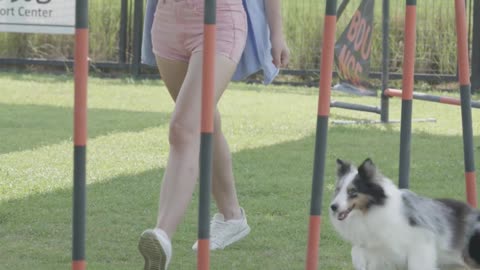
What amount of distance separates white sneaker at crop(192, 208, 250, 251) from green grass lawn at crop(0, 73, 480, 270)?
5cm

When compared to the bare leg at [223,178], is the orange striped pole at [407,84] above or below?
above

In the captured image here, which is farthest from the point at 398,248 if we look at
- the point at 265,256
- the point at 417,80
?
the point at 417,80

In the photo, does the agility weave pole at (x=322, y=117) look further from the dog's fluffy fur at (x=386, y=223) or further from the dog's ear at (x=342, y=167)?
the dog's ear at (x=342, y=167)

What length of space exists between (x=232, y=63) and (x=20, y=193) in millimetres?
2647

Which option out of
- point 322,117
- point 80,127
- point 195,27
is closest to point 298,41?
point 195,27

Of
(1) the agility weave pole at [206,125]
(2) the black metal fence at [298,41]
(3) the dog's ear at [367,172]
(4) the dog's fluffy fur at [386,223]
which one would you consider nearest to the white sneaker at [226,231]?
(4) the dog's fluffy fur at [386,223]

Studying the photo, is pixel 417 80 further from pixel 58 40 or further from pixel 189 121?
pixel 189 121

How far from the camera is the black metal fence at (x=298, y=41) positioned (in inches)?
603

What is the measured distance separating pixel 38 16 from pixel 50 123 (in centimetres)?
491

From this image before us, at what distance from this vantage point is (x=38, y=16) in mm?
15484

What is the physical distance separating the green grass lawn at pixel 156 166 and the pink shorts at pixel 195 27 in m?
1.07

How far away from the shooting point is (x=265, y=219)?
6441 millimetres

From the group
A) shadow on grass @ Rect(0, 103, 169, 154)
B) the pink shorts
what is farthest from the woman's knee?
shadow on grass @ Rect(0, 103, 169, 154)

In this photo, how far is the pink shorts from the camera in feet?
16.6
